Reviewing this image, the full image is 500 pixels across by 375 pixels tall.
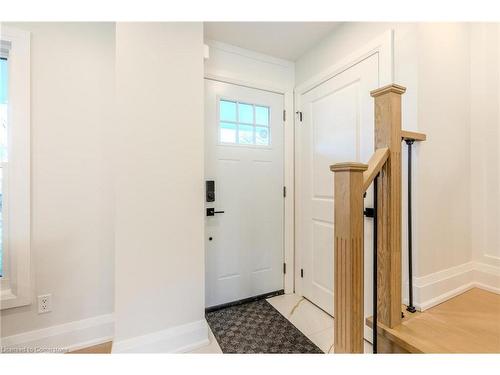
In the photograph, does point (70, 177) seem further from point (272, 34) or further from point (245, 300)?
point (272, 34)

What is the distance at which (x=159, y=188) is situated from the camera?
4.97ft

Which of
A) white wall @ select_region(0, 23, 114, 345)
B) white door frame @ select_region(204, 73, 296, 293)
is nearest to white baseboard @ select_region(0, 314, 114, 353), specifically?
→ white wall @ select_region(0, 23, 114, 345)

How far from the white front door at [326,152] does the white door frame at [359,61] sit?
3 centimetres

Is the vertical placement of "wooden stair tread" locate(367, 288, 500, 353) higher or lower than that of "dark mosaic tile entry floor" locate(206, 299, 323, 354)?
higher

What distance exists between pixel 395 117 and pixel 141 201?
4.82 feet

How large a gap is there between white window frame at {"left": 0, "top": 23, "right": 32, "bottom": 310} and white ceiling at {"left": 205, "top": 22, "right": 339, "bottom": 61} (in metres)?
1.24

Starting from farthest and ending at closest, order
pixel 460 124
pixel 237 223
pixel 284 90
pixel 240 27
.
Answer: pixel 284 90 < pixel 237 223 < pixel 240 27 < pixel 460 124

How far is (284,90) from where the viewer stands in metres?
2.32

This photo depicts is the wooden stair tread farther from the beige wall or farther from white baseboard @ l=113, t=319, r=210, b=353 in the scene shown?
white baseboard @ l=113, t=319, r=210, b=353

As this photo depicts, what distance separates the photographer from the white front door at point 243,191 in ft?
6.77

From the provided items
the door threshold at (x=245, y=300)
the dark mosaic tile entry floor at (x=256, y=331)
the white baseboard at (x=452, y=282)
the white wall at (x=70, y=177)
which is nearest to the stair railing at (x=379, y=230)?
the white baseboard at (x=452, y=282)

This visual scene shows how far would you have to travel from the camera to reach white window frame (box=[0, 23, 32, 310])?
56.6 inches

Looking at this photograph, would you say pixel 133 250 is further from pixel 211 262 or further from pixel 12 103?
pixel 12 103

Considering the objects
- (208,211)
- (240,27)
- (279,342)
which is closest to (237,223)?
(208,211)
